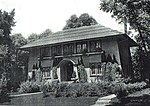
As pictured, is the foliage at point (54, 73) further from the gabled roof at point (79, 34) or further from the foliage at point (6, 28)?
the foliage at point (6, 28)

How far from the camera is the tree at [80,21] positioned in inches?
2325

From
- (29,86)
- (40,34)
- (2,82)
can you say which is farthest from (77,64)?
(40,34)

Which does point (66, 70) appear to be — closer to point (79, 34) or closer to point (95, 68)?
point (95, 68)

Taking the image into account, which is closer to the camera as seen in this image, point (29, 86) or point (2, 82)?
point (2, 82)

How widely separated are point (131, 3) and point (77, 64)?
44.9 feet

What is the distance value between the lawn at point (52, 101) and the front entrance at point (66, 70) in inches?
362

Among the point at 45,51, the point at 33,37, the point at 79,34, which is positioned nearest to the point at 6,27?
the point at 33,37

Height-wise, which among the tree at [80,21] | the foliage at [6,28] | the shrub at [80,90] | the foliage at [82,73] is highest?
the tree at [80,21]

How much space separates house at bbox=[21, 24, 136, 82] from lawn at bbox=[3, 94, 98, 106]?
28.2 feet

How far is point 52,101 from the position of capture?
2206 cm

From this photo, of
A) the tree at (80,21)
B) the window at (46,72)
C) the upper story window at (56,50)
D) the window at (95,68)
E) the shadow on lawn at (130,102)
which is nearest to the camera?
the shadow on lawn at (130,102)

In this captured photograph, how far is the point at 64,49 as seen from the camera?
32.5 meters

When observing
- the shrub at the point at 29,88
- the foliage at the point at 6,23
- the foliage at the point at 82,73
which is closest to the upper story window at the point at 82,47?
the foliage at the point at 82,73

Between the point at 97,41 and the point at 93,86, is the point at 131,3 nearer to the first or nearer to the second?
the point at 93,86
